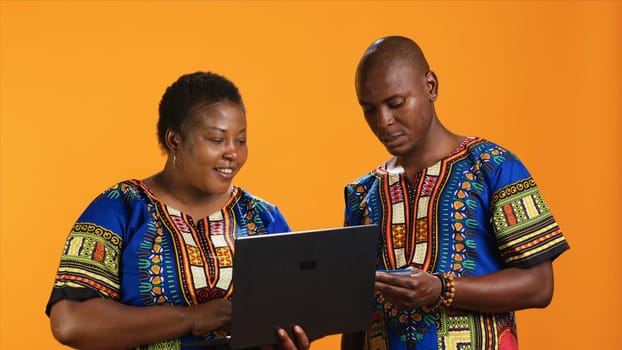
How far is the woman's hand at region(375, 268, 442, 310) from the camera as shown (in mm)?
2395

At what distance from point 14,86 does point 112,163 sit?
555 millimetres

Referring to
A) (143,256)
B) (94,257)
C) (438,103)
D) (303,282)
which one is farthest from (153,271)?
(438,103)

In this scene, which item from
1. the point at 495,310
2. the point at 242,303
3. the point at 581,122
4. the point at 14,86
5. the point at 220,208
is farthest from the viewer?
the point at 581,122

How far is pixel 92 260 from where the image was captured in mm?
2459

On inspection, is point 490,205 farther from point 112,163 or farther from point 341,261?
point 112,163

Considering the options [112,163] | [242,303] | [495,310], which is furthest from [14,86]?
[495,310]

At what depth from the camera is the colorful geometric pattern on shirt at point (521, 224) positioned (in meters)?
2.53

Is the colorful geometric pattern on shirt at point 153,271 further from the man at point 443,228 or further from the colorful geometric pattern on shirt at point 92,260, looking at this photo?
the man at point 443,228

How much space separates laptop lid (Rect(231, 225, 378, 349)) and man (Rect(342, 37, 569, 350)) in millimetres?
100

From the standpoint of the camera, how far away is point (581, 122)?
4.48 m

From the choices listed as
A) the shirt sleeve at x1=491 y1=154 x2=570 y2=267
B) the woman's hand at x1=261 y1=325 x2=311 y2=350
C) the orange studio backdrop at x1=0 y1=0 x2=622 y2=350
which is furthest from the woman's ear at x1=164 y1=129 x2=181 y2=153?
the orange studio backdrop at x1=0 y1=0 x2=622 y2=350

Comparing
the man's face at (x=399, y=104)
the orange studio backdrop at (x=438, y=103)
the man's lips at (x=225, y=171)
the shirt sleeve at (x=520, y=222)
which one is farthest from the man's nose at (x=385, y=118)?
the orange studio backdrop at (x=438, y=103)

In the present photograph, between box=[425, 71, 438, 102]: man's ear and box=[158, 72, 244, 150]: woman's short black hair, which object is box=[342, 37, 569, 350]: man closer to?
box=[425, 71, 438, 102]: man's ear

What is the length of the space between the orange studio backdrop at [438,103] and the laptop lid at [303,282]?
2.04 meters
